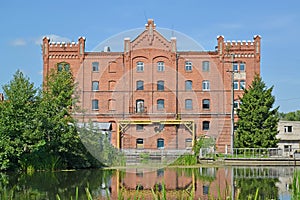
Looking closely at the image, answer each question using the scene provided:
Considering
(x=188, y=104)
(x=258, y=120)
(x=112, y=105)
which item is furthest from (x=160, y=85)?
(x=258, y=120)

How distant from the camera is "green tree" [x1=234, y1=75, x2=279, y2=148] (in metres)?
34.3

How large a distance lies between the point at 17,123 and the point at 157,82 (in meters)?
23.2

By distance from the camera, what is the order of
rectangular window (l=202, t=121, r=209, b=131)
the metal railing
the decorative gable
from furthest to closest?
the decorative gable, rectangular window (l=202, t=121, r=209, b=131), the metal railing

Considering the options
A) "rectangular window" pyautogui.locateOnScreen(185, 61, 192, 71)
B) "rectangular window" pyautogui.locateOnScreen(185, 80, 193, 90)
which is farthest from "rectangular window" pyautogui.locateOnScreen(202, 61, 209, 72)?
"rectangular window" pyautogui.locateOnScreen(185, 80, 193, 90)

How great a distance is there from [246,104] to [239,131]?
2.06m

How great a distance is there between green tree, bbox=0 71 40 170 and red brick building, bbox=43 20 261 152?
20310 millimetres

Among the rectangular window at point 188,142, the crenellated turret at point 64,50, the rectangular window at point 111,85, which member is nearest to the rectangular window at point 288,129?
the rectangular window at point 188,142

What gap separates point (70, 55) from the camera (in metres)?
44.3

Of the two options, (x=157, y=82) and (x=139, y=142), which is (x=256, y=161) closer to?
(x=139, y=142)

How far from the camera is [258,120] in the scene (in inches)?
1373

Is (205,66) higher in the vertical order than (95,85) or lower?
higher

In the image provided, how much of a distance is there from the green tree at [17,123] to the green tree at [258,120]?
1732 centimetres

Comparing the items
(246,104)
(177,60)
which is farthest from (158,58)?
(246,104)

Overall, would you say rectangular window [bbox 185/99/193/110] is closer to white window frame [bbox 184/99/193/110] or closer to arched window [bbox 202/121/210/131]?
white window frame [bbox 184/99/193/110]
